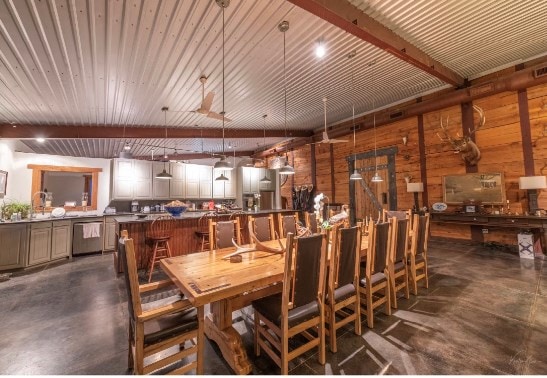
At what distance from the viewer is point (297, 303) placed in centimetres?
177

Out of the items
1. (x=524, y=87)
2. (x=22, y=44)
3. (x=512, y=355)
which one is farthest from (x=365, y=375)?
(x=524, y=87)

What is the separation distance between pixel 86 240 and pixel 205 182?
3793 millimetres

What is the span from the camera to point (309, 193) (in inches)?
342

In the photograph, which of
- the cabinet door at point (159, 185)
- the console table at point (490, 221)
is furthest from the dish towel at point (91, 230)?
the console table at point (490, 221)

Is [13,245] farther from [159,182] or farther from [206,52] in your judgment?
[206,52]

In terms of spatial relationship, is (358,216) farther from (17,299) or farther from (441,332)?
(17,299)

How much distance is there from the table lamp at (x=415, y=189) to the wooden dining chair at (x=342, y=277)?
4.36 meters

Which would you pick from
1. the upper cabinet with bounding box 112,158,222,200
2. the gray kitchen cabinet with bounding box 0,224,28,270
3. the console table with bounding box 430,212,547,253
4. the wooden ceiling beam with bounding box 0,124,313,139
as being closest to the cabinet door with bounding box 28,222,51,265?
the gray kitchen cabinet with bounding box 0,224,28,270

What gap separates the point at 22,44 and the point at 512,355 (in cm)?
591

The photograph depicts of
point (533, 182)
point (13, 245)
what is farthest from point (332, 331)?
point (13, 245)

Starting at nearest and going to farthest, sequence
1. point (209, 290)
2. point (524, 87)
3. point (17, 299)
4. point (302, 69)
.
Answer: point (209, 290) → point (17, 299) → point (302, 69) → point (524, 87)

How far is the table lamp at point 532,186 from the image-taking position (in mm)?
4004

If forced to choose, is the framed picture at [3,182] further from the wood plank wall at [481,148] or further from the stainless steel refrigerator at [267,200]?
the wood plank wall at [481,148]

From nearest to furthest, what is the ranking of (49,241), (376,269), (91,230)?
1. (376,269)
2. (49,241)
3. (91,230)
